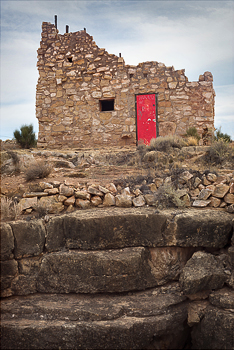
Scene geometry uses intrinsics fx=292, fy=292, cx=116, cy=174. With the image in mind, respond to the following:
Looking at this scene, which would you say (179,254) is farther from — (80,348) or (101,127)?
(101,127)

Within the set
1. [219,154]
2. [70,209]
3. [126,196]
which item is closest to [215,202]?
[126,196]

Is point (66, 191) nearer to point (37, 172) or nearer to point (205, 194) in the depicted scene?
point (37, 172)

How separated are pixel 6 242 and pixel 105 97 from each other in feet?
26.8

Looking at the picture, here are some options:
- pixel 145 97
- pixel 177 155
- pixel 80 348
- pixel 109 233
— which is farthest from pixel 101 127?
pixel 80 348

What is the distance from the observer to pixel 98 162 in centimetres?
822

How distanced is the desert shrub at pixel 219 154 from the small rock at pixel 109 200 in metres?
3.26

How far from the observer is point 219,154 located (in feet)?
24.4

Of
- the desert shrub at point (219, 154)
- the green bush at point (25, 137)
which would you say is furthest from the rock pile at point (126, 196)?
the green bush at point (25, 137)

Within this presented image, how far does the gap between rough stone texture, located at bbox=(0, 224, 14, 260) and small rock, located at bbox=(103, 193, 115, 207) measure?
1.74 meters

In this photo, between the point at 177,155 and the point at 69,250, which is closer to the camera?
the point at 69,250

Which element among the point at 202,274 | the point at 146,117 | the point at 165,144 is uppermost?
the point at 146,117

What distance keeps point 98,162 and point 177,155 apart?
218cm

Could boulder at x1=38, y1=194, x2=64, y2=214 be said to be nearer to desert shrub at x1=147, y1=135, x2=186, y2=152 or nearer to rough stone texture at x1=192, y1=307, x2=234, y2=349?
rough stone texture at x1=192, y1=307, x2=234, y2=349

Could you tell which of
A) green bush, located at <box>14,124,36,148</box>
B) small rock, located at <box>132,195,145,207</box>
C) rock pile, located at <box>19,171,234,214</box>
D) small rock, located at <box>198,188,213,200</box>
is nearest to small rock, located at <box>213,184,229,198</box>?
rock pile, located at <box>19,171,234,214</box>
